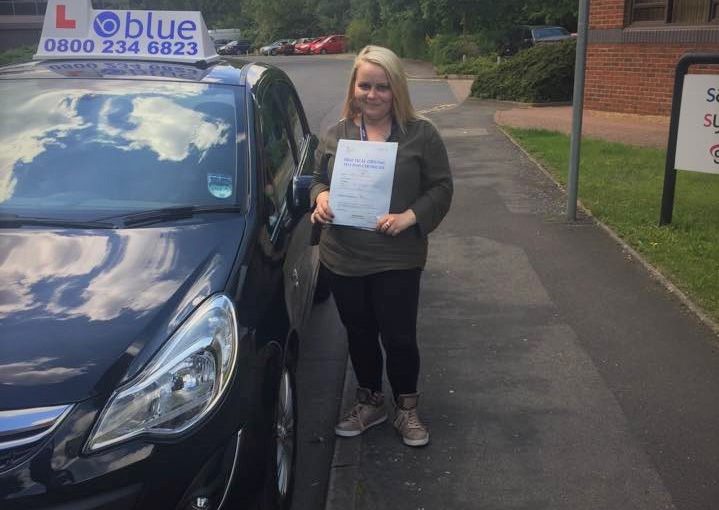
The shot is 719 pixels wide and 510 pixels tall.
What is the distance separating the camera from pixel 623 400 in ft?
13.0

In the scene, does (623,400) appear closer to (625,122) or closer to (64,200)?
(64,200)

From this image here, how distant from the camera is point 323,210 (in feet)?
10.6

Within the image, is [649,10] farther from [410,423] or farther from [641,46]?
[410,423]

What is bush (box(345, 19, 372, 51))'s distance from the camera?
5497 centimetres

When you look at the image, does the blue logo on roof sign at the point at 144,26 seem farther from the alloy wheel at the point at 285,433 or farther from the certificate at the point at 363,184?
the alloy wheel at the point at 285,433

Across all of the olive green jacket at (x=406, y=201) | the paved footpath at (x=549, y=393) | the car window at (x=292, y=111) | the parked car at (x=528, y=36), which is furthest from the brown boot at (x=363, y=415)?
the parked car at (x=528, y=36)

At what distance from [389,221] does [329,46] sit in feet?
200

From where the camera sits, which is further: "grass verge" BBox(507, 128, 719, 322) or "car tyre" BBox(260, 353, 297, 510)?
"grass verge" BBox(507, 128, 719, 322)

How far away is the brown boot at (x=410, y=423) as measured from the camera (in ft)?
11.7

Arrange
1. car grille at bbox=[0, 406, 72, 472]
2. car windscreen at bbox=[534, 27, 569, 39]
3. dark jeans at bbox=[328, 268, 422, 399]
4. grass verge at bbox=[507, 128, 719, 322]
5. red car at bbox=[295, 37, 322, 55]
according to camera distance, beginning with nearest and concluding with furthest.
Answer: car grille at bbox=[0, 406, 72, 472]
dark jeans at bbox=[328, 268, 422, 399]
grass verge at bbox=[507, 128, 719, 322]
car windscreen at bbox=[534, 27, 569, 39]
red car at bbox=[295, 37, 322, 55]

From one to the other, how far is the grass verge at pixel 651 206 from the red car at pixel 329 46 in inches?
2065

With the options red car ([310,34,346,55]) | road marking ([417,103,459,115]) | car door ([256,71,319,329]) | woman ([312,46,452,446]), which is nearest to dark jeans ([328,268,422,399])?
woman ([312,46,452,446])

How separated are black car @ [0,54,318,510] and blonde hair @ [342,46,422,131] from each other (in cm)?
66

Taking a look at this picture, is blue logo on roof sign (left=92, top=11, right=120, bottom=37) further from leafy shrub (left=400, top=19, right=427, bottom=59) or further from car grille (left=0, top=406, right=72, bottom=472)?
leafy shrub (left=400, top=19, right=427, bottom=59)
